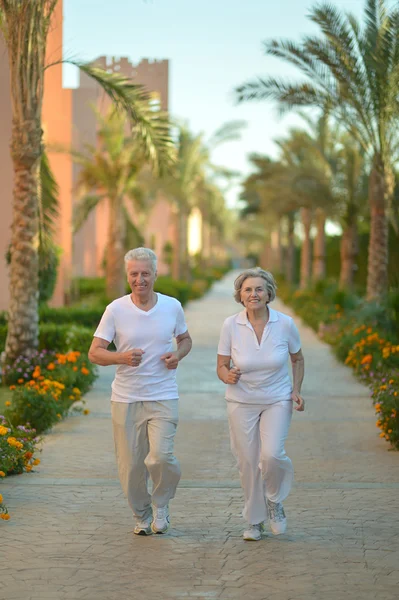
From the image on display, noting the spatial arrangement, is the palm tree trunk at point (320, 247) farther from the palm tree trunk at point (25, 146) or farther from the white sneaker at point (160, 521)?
the white sneaker at point (160, 521)

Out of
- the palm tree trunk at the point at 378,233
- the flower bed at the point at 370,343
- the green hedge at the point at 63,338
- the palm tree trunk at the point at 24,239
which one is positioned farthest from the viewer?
the palm tree trunk at the point at 378,233

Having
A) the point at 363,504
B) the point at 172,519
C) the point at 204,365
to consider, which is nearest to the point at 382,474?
the point at 363,504

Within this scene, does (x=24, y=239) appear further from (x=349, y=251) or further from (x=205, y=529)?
(x=349, y=251)

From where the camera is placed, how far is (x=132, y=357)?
5754 mm

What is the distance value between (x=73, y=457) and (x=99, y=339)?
303 cm

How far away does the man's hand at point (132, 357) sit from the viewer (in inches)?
227

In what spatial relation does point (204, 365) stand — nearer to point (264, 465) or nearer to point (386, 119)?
point (386, 119)

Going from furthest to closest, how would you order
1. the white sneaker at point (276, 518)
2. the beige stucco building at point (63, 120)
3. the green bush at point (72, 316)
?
the green bush at point (72, 316)
the beige stucco building at point (63, 120)
the white sneaker at point (276, 518)

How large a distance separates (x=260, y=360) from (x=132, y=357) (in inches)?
29.4

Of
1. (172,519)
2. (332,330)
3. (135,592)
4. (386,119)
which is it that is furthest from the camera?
(332,330)

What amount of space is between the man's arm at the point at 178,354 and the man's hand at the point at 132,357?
0.18 meters

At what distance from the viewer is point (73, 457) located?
8.74 m

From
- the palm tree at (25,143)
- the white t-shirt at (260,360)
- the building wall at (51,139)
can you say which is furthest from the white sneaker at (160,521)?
the building wall at (51,139)

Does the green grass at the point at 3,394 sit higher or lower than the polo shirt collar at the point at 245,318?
lower
